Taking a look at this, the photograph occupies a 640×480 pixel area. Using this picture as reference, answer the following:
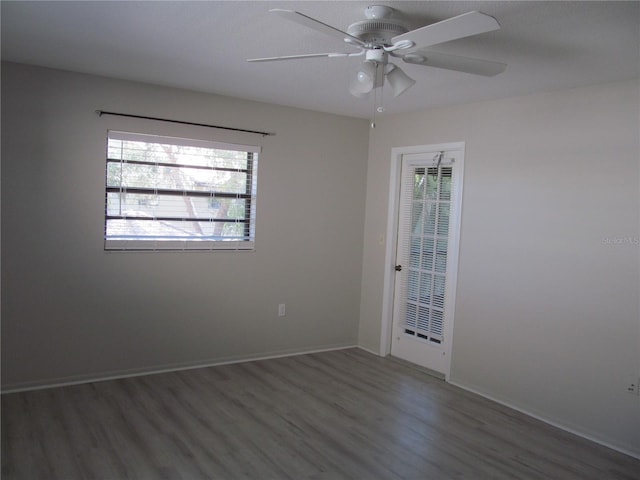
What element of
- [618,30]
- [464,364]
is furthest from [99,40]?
[464,364]

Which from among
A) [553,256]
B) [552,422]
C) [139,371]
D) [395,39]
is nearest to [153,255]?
[139,371]

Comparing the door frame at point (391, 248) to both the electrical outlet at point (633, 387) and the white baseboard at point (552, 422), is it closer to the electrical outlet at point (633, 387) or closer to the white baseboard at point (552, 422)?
the white baseboard at point (552, 422)

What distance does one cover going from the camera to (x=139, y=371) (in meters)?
4.32

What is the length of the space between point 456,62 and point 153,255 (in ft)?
9.26

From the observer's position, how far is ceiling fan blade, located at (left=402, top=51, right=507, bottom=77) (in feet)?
8.33

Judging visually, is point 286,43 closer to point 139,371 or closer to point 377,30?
point 377,30

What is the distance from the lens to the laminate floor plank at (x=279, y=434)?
116 inches

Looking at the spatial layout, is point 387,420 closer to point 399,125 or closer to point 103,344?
point 103,344

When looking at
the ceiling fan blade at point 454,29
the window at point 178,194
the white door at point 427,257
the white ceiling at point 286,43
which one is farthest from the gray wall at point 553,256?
the ceiling fan blade at point 454,29

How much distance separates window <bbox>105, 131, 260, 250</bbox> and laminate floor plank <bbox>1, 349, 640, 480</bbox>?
3.73 ft

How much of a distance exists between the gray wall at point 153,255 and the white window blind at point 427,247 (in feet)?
2.01

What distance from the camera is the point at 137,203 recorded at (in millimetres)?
4227

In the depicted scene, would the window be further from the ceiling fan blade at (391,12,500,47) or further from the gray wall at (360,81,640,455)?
the ceiling fan blade at (391,12,500,47)

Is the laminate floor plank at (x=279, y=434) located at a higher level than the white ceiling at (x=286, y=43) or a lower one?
lower
